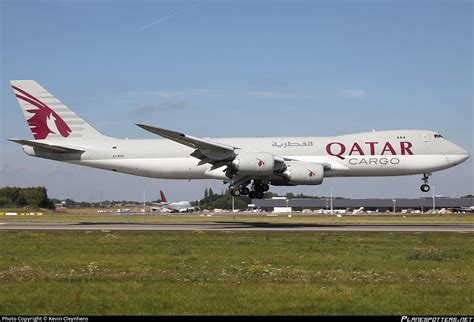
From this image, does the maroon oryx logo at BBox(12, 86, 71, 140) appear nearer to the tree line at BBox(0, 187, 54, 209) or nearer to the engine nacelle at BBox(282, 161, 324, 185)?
the engine nacelle at BBox(282, 161, 324, 185)

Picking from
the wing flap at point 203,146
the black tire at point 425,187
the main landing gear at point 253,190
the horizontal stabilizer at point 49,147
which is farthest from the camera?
the black tire at point 425,187

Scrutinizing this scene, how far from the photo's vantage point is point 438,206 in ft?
442

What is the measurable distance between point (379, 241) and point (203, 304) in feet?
56.9

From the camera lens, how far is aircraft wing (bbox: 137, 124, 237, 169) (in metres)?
40.3

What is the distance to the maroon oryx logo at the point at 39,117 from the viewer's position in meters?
48.2

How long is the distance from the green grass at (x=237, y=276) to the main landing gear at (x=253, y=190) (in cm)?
1619

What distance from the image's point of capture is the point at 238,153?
42.9m

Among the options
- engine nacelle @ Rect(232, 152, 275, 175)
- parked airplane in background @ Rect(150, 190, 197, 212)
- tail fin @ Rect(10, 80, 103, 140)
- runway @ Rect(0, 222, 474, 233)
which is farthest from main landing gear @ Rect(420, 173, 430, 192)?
parked airplane in background @ Rect(150, 190, 197, 212)

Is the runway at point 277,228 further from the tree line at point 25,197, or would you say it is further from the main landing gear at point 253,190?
the tree line at point 25,197

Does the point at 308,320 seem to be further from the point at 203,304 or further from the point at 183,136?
the point at 183,136

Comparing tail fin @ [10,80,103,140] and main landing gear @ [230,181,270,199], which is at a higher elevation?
tail fin @ [10,80,103,140]

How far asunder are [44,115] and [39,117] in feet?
1.42

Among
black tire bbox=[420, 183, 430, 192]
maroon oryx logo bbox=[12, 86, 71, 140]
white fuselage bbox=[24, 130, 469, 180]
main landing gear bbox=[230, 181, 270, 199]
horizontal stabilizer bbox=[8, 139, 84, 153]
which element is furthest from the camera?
maroon oryx logo bbox=[12, 86, 71, 140]

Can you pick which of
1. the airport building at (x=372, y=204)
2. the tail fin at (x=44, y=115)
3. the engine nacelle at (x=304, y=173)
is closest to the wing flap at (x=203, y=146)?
the engine nacelle at (x=304, y=173)
